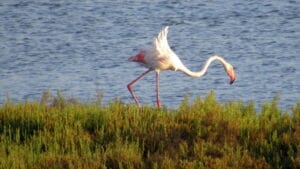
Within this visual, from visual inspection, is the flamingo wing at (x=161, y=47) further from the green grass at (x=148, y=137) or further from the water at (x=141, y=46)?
the water at (x=141, y=46)

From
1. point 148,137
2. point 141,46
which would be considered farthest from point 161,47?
point 141,46

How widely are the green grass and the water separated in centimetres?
458

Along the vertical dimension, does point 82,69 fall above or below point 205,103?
below

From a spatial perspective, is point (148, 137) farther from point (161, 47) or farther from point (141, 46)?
point (141, 46)

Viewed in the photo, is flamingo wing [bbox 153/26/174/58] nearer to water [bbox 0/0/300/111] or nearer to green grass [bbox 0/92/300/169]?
green grass [bbox 0/92/300/169]

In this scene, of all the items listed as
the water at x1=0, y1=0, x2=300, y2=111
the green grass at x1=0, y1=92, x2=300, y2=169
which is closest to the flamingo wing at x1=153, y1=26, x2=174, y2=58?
the green grass at x1=0, y1=92, x2=300, y2=169

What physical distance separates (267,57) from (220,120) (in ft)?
31.8

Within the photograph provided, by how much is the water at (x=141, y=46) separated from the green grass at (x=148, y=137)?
4582 mm

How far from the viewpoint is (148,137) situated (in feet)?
37.9

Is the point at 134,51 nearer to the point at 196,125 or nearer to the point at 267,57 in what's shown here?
the point at 267,57

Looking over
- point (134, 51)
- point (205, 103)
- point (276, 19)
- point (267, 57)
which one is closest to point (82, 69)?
point (134, 51)

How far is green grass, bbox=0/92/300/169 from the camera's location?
11.0m

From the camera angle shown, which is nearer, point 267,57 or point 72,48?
point 267,57

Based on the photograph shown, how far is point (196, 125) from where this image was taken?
11.7m
